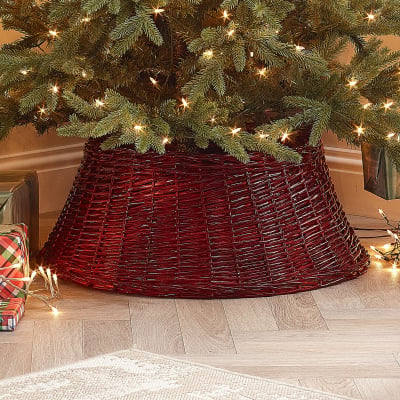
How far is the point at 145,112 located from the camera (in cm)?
185

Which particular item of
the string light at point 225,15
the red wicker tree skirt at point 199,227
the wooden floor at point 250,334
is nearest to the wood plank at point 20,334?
the wooden floor at point 250,334

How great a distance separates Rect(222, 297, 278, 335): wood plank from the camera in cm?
179

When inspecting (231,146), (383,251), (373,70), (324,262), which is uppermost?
(373,70)

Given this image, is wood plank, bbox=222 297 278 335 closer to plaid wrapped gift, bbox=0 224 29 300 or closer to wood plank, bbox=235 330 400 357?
wood plank, bbox=235 330 400 357

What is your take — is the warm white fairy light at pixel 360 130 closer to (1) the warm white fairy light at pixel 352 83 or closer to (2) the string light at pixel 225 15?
(1) the warm white fairy light at pixel 352 83

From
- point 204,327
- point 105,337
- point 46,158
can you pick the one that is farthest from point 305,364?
point 46,158

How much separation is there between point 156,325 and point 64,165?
1.17 metres

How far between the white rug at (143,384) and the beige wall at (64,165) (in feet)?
4.22

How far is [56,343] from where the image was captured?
1712 millimetres

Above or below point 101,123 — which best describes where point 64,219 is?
below

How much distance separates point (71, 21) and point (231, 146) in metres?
0.42

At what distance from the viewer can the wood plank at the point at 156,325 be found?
1690mm

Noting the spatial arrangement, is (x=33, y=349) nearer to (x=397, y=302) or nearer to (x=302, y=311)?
(x=302, y=311)

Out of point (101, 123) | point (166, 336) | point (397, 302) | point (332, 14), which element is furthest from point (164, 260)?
point (332, 14)
